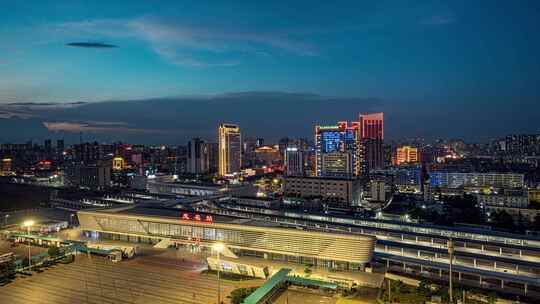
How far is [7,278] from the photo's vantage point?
1561cm

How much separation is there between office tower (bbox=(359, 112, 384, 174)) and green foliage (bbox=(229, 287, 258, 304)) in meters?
53.9

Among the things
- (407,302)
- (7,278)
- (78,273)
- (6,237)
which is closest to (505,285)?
(407,302)

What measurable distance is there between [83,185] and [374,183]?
42.2m

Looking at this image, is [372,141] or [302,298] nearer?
[302,298]

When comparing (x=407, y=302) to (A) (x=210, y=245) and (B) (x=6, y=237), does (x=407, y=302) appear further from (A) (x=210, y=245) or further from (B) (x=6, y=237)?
(B) (x=6, y=237)

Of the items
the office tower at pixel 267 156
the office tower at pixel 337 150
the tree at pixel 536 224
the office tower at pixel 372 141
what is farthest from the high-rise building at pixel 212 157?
the tree at pixel 536 224

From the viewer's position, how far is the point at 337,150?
66.9 meters

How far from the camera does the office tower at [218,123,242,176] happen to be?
72.6 meters

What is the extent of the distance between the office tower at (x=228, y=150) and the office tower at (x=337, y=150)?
1554 cm

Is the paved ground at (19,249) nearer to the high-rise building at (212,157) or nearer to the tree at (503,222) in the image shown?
the tree at (503,222)

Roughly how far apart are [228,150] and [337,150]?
65.9 ft

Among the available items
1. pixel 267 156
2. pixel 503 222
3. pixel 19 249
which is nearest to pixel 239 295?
pixel 19 249

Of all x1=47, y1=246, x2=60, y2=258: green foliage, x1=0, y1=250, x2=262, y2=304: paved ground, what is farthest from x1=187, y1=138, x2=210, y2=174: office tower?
x1=0, y1=250, x2=262, y2=304: paved ground

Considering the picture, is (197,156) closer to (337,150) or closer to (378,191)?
(337,150)
